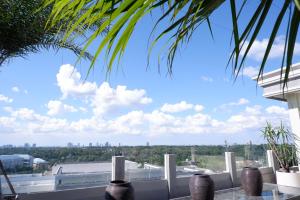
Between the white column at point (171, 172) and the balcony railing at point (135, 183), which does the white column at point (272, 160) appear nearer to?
the balcony railing at point (135, 183)

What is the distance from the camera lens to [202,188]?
16.1 feet

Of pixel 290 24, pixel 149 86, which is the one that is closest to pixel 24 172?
pixel 149 86

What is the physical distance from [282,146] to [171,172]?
135 inches

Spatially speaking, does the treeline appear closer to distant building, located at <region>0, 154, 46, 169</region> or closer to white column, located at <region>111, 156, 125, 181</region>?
distant building, located at <region>0, 154, 46, 169</region>

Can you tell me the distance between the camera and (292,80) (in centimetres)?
671

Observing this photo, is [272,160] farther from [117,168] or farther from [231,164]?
[117,168]

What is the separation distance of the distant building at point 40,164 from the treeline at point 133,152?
0.07m

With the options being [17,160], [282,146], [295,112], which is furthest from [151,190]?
[295,112]

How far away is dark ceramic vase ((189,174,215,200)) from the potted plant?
3.04m

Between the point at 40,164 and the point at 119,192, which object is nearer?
the point at 119,192

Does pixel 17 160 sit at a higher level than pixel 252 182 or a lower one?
higher

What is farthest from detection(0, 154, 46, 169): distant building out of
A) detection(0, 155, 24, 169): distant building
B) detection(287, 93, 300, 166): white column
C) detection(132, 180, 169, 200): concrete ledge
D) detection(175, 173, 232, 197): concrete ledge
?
detection(287, 93, 300, 166): white column

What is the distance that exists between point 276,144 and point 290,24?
25.9 ft

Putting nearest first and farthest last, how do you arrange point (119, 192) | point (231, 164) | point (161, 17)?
point (161, 17), point (119, 192), point (231, 164)
